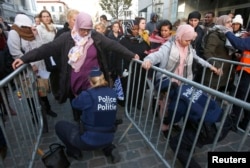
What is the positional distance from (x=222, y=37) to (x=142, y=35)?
161 cm

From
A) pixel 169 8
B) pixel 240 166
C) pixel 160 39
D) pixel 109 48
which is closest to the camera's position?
pixel 240 166

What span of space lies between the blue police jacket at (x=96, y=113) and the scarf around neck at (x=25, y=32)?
63.9 inches

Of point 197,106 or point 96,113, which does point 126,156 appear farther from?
point 197,106

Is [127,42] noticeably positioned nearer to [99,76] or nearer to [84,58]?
[84,58]

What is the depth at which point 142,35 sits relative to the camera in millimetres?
4172

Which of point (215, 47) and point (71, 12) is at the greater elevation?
point (71, 12)

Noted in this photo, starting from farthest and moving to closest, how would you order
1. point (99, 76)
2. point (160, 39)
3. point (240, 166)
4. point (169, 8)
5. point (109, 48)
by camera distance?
1. point (169, 8)
2. point (160, 39)
3. point (109, 48)
4. point (99, 76)
5. point (240, 166)

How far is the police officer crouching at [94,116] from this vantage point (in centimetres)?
223

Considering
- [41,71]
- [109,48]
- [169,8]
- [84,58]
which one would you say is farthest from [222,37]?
[169,8]

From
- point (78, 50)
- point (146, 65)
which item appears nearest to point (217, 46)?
point (146, 65)

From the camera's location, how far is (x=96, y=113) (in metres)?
2.23

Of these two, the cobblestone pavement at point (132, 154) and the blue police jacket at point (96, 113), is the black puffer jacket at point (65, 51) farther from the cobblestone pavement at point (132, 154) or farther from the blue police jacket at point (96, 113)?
the cobblestone pavement at point (132, 154)

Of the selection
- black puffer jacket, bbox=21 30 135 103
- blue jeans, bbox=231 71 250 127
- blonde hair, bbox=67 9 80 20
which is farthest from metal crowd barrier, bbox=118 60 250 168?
blonde hair, bbox=67 9 80 20

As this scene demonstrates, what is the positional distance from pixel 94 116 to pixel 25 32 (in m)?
1.98
